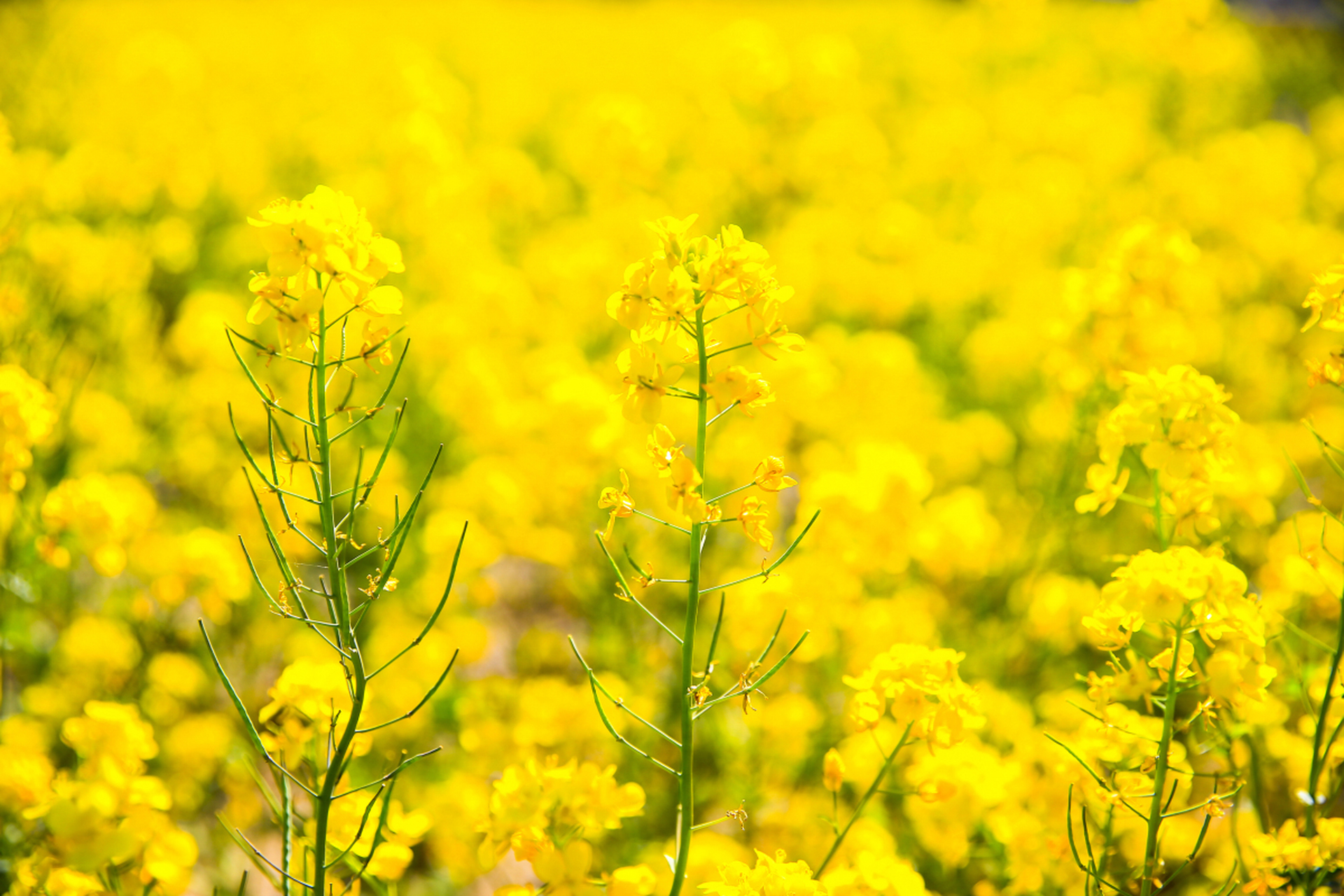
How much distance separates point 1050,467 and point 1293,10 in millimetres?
16725

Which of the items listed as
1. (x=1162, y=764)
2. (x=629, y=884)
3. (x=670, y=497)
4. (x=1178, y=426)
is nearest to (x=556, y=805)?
(x=629, y=884)

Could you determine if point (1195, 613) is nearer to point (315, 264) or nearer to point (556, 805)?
point (556, 805)

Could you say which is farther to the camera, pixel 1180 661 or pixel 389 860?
pixel 389 860

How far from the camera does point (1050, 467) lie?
12.7 feet

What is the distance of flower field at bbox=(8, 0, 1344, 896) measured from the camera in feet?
5.32

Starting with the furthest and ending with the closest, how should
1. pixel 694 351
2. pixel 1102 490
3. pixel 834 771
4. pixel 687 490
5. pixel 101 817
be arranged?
pixel 1102 490
pixel 834 771
pixel 101 817
pixel 694 351
pixel 687 490

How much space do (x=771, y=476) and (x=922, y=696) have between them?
0.54 m

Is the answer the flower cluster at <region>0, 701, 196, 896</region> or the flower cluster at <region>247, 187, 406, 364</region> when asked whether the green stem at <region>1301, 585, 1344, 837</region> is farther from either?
the flower cluster at <region>0, 701, 196, 896</region>

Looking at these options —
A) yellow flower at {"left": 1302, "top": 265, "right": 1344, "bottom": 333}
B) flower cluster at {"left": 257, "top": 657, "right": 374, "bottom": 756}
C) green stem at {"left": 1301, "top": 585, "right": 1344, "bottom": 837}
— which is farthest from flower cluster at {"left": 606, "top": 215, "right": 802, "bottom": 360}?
green stem at {"left": 1301, "top": 585, "right": 1344, "bottom": 837}

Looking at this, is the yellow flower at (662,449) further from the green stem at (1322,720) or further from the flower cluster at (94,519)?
the flower cluster at (94,519)

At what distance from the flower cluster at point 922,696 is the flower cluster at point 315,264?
988 millimetres

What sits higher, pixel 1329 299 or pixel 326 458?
pixel 1329 299

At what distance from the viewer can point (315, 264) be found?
1.42 m

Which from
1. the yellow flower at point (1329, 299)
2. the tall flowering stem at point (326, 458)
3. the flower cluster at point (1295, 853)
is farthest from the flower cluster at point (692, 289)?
the flower cluster at point (1295, 853)
